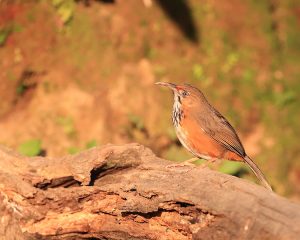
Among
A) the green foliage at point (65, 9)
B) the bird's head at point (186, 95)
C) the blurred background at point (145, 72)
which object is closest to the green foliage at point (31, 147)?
the blurred background at point (145, 72)

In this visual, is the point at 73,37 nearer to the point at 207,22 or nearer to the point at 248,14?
the point at 207,22

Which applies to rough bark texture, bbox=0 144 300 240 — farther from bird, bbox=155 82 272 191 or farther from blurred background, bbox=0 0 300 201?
blurred background, bbox=0 0 300 201

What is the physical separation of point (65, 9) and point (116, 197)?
459 centimetres

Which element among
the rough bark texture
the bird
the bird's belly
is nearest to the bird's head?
the bird

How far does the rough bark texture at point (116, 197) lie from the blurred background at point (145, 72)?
264 cm

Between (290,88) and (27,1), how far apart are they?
4488mm

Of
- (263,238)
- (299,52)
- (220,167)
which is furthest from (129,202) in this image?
(299,52)

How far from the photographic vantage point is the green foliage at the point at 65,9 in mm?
10336

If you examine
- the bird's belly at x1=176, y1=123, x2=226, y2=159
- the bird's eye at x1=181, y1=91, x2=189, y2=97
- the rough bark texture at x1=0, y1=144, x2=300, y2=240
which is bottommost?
the rough bark texture at x1=0, y1=144, x2=300, y2=240

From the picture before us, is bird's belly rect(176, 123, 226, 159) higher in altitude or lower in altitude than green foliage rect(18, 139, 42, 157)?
higher

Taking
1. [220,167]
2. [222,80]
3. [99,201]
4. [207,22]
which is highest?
[207,22]

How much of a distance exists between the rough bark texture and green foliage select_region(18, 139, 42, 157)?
7.40 ft

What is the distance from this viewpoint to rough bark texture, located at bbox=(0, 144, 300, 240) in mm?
5836

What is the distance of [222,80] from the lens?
446 inches
